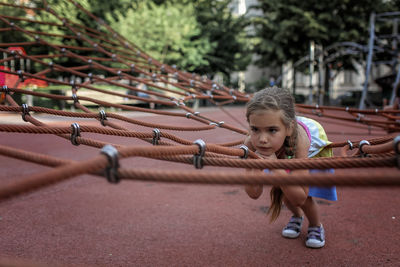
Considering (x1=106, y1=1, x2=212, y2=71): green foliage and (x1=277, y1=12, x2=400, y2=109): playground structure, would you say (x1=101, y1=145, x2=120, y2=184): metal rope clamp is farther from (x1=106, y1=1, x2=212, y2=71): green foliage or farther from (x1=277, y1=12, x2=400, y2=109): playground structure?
(x1=106, y1=1, x2=212, y2=71): green foliage

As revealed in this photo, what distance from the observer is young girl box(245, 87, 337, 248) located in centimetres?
114

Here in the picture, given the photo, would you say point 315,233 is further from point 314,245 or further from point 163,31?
point 163,31

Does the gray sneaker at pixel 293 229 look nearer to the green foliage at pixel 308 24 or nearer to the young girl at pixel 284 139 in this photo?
the young girl at pixel 284 139

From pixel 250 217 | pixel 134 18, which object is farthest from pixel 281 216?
pixel 134 18

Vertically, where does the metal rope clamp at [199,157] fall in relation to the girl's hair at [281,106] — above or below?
below

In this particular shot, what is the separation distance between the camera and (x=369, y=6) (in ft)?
40.2

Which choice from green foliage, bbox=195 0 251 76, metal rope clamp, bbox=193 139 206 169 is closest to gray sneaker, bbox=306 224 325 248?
metal rope clamp, bbox=193 139 206 169

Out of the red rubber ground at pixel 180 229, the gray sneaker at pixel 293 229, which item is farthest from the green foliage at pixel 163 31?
the gray sneaker at pixel 293 229

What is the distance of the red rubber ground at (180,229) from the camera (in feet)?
4.56

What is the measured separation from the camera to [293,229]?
1567 millimetres

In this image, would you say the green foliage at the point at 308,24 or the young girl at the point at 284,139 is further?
the green foliage at the point at 308,24

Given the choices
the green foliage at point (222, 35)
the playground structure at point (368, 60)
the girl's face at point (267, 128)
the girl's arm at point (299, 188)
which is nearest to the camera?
the girl's face at point (267, 128)

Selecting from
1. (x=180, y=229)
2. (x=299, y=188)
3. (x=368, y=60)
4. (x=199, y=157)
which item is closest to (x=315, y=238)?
(x=299, y=188)

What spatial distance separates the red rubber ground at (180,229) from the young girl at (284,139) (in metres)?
0.16
